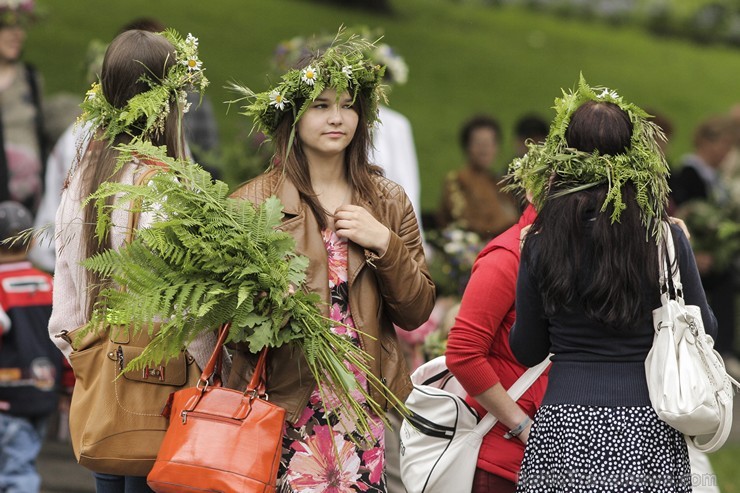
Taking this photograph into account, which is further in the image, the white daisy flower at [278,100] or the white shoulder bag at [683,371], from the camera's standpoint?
the white daisy flower at [278,100]

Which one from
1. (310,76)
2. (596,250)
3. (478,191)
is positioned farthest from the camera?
(478,191)

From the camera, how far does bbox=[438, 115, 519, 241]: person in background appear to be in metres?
9.20

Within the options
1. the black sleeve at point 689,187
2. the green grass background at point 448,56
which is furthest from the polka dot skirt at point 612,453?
the green grass background at point 448,56

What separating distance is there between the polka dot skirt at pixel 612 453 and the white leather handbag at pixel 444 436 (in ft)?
1.29

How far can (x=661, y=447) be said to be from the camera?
12.4ft

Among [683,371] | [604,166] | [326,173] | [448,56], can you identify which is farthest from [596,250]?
[448,56]

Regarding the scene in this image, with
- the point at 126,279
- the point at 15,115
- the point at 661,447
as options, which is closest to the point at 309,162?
the point at 126,279

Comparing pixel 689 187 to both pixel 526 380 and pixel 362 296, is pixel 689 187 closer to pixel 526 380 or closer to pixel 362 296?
pixel 526 380

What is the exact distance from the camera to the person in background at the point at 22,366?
5.92 m

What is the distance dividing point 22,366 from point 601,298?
10.5ft

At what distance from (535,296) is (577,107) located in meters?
0.61

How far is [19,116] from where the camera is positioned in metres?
8.42

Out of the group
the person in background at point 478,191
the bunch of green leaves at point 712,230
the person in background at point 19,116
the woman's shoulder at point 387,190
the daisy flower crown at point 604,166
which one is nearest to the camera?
the daisy flower crown at point 604,166

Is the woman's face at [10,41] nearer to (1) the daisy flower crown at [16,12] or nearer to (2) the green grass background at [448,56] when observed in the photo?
(1) the daisy flower crown at [16,12]
